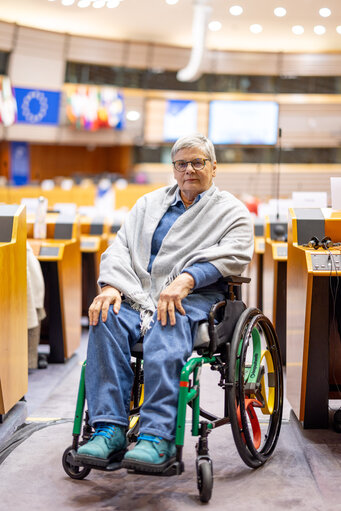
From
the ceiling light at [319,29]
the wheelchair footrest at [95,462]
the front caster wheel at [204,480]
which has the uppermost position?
the ceiling light at [319,29]

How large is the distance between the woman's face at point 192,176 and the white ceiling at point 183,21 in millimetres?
9136

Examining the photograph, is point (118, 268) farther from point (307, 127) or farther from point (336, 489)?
point (307, 127)

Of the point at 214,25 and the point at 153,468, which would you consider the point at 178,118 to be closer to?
the point at 214,25

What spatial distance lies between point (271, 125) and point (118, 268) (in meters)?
14.2

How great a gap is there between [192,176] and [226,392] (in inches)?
32.2

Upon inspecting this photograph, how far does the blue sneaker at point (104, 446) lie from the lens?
2223 mm

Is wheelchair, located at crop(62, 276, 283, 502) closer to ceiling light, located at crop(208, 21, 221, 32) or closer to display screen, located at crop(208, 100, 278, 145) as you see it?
ceiling light, located at crop(208, 21, 221, 32)

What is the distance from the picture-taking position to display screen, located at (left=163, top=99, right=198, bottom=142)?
15.9 m

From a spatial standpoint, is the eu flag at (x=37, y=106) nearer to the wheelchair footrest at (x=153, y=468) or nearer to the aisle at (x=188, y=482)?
the aisle at (x=188, y=482)

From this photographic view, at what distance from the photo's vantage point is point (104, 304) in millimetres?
2441

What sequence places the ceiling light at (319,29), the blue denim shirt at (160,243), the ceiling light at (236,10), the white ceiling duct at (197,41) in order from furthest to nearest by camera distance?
the ceiling light at (319,29) < the ceiling light at (236,10) < the white ceiling duct at (197,41) < the blue denim shirt at (160,243)

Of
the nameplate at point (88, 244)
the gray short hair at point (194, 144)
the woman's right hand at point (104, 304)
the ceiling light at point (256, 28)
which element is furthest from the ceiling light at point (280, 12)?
the woman's right hand at point (104, 304)

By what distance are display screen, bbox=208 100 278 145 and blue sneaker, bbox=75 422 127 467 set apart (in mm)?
14380

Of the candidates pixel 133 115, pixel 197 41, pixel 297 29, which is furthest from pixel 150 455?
pixel 133 115
